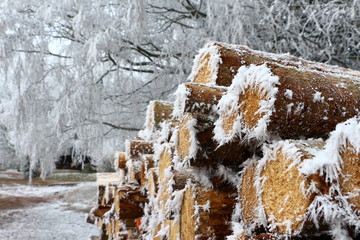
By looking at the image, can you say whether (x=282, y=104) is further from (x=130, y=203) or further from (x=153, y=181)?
(x=130, y=203)

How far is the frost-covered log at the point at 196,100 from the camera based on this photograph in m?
0.77

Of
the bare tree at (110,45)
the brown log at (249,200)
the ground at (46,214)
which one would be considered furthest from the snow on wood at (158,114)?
the ground at (46,214)

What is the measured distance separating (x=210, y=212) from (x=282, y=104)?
0.35m

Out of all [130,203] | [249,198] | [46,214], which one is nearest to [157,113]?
[130,203]

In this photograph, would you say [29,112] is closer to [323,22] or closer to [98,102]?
[98,102]

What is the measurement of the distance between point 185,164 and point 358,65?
10.3 ft

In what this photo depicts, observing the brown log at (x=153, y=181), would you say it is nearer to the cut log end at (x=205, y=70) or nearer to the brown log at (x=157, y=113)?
the brown log at (x=157, y=113)

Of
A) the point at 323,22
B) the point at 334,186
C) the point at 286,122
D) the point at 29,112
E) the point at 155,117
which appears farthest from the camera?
the point at 29,112

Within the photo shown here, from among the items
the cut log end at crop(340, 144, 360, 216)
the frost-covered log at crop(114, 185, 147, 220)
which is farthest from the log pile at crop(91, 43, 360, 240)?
the frost-covered log at crop(114, 185, 147, 220)

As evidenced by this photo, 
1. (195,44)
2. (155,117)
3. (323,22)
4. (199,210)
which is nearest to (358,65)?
(323,22)

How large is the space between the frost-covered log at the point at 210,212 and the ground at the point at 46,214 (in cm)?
397

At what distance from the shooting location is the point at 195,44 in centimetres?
346

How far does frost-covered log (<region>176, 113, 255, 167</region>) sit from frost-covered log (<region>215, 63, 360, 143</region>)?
0.16ft

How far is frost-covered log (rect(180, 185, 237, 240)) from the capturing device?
32.1 inches
